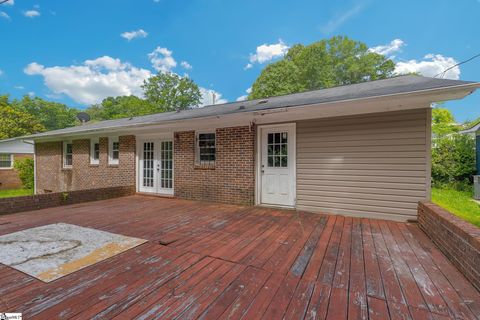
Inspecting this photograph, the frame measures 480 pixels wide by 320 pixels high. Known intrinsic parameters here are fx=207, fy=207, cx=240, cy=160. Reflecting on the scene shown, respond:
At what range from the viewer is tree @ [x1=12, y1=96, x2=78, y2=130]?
3319cm

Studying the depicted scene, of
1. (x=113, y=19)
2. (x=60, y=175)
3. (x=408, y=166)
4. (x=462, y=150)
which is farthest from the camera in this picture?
(x=113, y=19)

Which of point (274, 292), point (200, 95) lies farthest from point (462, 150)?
point (200, 95)

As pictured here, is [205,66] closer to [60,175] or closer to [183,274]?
[60,175]

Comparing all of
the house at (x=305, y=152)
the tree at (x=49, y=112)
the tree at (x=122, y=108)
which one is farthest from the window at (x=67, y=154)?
the tree at (x=49, y=112)

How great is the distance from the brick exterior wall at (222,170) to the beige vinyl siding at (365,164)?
130 cm

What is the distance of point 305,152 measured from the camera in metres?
4.84

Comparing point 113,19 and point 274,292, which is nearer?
point 274,292

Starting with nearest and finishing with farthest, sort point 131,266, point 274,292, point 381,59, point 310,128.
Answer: point 274,292 < point 131,266 < point 310,128 < point 381,59

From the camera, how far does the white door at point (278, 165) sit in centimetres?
500

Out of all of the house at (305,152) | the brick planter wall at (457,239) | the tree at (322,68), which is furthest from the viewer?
the tree at (322,68)

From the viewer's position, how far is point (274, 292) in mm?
1781

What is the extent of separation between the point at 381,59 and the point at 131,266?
27268mm

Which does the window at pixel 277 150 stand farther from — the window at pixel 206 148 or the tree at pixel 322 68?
the tree at pixel 322 68

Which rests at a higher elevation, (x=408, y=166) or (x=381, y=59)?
(x=381, y=59)
